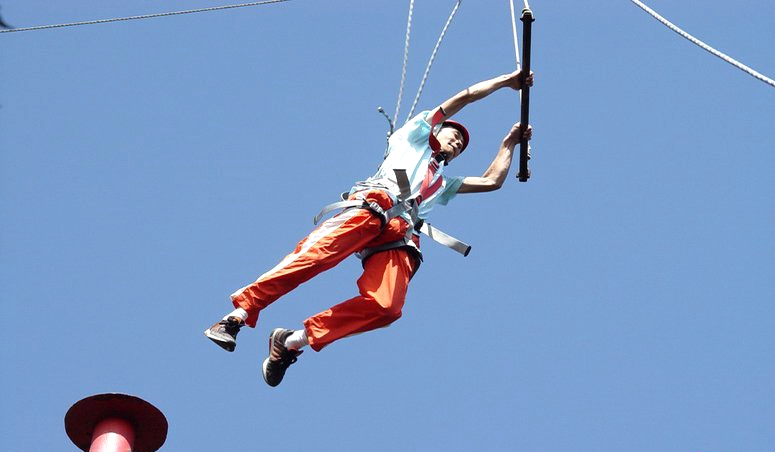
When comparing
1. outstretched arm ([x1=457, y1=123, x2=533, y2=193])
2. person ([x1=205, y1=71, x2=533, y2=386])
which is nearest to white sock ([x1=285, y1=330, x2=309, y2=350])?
person ([x1=205, y1=71, x2=533, y2=386])

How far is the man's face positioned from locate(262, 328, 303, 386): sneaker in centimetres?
145

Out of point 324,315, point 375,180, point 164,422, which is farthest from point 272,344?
point 164,422

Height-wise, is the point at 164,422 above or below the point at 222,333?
below

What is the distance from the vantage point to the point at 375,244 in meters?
7.61

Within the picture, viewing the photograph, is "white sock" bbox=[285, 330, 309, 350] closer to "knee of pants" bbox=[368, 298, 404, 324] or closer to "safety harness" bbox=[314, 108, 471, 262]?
"knee of pants" bbox=[368, 298, 404, 324]

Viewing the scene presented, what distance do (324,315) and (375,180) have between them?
0.85 metres

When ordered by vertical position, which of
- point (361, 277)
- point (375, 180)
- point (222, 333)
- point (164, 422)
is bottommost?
point (164, 422)

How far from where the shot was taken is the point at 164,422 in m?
6.08

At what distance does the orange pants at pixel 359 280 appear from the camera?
7.11 metres

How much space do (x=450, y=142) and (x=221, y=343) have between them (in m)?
2.03

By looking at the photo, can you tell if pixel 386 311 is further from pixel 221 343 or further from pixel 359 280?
pixel 221 343

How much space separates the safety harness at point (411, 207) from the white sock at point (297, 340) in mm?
549

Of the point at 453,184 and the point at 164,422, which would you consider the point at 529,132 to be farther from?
the point at 164,422

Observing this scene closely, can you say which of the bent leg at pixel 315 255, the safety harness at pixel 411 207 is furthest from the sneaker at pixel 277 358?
the safety harness at pixel 411 207
